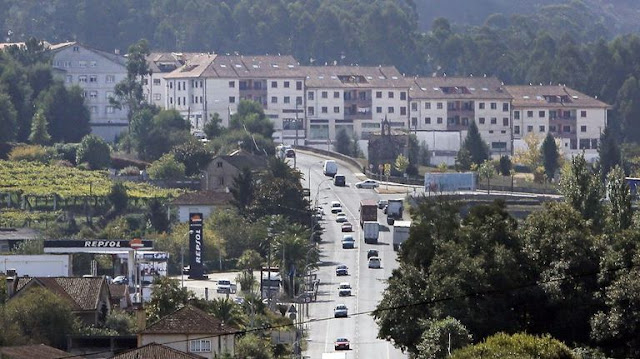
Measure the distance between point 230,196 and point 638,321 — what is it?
7463 centimetres

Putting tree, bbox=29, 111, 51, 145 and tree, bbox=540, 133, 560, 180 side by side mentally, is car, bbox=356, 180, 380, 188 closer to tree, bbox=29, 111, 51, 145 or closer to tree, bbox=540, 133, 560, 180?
tree, bbox=29, 111, 51, 145

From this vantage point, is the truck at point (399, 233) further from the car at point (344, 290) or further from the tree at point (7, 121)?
the tree at point (7, 121)

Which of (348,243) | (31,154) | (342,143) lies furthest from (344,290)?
(342,143)

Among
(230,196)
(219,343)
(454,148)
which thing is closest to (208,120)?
(454,148)

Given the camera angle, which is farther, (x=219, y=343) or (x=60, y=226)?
(x=60, y=226)

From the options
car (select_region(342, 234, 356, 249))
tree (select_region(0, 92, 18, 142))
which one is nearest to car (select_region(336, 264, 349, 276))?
car (select_region(342, 234, 356, 249))

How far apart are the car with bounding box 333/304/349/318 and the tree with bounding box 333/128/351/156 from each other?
79300mm

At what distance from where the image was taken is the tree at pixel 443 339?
74.5 meters

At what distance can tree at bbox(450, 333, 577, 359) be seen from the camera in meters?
A: 64.3

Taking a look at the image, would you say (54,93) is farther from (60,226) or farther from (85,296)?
(85,296)

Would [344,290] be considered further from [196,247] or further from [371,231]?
[371,231]

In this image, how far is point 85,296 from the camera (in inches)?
3775

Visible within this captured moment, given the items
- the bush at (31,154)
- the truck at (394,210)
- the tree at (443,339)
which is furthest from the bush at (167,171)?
the tree at (443,339)

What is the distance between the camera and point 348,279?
120938 millimetres
